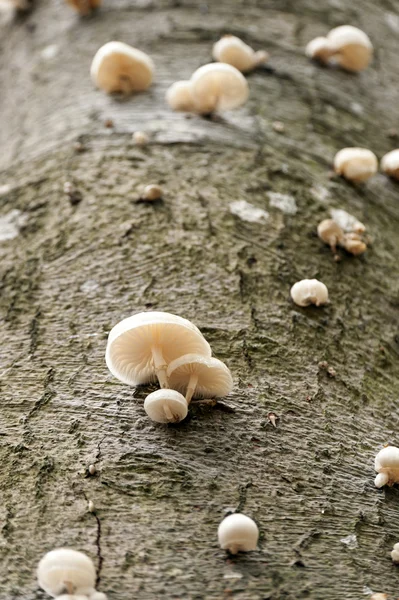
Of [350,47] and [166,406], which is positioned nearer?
[166,406]

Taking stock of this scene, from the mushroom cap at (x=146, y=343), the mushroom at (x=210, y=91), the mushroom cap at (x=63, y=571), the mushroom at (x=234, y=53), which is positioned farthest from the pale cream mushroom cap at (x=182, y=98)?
the mushroom cap at (x=63, y=571)

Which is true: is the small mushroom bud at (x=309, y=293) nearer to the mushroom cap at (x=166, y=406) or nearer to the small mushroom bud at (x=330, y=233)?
the small mushroom bud at (x=330, y=233)

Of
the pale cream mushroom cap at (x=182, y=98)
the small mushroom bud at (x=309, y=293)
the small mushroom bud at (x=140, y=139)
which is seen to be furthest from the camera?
the pale cream mushroom cap at (x=182, y=98)

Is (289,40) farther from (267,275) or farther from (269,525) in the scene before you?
(269,525)

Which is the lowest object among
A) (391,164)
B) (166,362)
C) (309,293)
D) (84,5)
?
(391,164)

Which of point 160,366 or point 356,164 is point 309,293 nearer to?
point 160,366

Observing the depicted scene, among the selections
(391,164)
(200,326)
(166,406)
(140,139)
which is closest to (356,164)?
(391,164)
